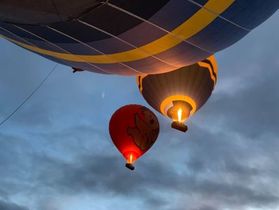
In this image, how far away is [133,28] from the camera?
16.9 ft

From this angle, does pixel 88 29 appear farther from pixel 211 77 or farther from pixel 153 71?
pixel 211 77

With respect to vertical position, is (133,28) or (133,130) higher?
(133,130)

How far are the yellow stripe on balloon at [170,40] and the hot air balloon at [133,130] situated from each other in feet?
12.2

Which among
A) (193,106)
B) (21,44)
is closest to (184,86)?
(193,106)

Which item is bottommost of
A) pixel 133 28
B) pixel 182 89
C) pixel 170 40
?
pixel 133 28

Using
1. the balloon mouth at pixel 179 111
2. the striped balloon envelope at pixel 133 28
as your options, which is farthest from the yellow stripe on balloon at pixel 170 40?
the balloon mouth at pixel 179 111

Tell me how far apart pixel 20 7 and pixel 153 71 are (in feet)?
7.66

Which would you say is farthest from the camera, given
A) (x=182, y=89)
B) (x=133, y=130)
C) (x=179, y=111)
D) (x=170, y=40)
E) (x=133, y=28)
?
(x=133, y=130)

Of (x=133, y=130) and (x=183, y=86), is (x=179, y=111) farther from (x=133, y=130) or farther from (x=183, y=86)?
(x=133, y=130)

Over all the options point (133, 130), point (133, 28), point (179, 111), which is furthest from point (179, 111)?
Result: point (133, 28)

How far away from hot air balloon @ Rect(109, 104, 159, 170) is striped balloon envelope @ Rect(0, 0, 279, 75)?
12.0ft

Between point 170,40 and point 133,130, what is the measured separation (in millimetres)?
4631

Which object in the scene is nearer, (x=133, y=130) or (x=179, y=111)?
(x=179, y=111)

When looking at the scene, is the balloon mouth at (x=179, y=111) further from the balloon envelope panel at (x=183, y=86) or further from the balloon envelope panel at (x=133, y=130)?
the balloon envelope panel at (x=133, y=130)
